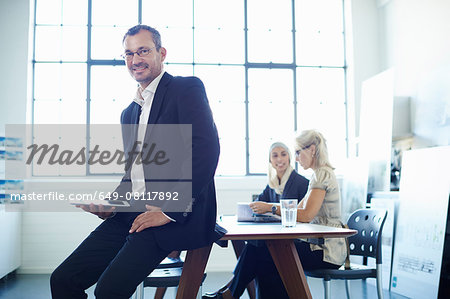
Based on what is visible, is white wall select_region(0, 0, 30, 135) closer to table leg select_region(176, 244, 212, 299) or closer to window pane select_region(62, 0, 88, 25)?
window pane select_region(62, 0, 88, 25)

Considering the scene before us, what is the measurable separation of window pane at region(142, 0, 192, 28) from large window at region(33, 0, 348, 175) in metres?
0.01

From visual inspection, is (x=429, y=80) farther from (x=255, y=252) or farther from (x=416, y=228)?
(x=255, y=252)

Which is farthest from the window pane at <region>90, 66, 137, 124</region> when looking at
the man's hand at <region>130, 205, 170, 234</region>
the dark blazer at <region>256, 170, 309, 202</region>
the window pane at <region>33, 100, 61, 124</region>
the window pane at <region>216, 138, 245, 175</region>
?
the man's hand at <region>130, 205, 170, 234</region>

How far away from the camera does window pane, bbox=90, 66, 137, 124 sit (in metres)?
6.00

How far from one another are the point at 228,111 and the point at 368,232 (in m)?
3.64

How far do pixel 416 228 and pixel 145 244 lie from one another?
3.21m

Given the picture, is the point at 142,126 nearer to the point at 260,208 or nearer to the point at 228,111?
the point at 260,208

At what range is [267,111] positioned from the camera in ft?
20.6

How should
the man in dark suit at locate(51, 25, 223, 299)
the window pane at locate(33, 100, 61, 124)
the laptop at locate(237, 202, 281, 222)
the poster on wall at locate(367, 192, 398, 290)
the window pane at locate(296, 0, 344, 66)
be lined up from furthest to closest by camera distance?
the window pane at locate(296, 0, 344, 66) → the window pane at locate(33, 100, 61, 124) → the poster on wall at locate(367, 192, 398, 290) → the laptop at locate(237, 202, 281, 222) → the man in dark suit at locate(51, 25, 223, 299)

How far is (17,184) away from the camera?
534 centimetres

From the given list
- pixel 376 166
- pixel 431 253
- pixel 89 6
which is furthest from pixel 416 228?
pixel 89 6

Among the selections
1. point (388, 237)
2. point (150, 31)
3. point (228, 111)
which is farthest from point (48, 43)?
point (388, 237)

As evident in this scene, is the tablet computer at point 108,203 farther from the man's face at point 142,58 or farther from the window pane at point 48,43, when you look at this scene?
the window pane at point 48,43

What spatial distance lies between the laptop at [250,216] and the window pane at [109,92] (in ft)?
11.7
